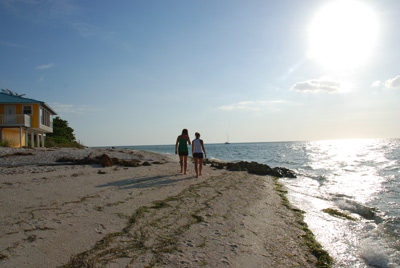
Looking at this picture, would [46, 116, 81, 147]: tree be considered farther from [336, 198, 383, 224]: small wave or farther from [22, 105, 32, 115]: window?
[336, 198, 383, 224]: small wave

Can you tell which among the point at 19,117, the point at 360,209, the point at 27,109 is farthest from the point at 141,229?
the point at 27,109

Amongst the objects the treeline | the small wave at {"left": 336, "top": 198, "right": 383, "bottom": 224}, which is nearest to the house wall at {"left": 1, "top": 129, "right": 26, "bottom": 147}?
the treeline

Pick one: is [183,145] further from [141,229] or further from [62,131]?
[62,131]

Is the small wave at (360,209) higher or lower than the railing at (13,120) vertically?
lower

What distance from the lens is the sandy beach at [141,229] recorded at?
317 cm

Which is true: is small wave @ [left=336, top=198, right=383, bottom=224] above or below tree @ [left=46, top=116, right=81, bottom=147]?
below

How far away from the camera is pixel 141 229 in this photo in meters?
4.07

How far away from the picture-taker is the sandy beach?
3.17 meters

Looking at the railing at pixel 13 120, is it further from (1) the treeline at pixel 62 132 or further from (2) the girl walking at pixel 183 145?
(2) the girl walking at pixel 183 145

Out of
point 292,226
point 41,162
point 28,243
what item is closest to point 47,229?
point 28,243

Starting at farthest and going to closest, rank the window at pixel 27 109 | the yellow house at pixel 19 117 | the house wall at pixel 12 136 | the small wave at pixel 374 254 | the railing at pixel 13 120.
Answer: the window at pixel 27 109, the house wall at pixel 12 136, the yellow house at pixel 19 117, the railing at pixel 13 120, the small wave at pixel 374 254

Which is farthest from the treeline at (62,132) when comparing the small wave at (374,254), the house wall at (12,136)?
the small wave at (374,254)

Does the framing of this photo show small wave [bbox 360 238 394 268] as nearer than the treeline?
Yes

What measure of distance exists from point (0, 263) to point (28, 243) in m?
0.51
